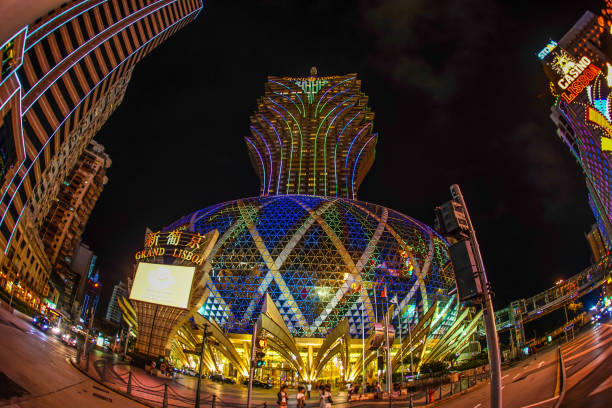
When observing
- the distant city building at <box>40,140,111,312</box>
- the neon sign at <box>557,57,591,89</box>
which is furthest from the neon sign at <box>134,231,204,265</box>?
the distant city building at <box>40,140,111,312</box>

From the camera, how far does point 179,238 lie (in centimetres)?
4322

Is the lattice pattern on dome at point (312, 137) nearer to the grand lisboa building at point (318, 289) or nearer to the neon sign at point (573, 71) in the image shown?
the grand lisboa building at point (318, 289)

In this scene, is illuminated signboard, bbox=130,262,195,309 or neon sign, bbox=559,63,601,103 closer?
illuminated signboard, bbox=130,262,195,309

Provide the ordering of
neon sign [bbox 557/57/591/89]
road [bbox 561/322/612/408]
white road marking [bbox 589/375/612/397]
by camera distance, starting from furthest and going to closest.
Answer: neon sign [bbox 557/57/591/89], white road marking [bbox 589/375/612/397], road [bbox 561/322/612/408]

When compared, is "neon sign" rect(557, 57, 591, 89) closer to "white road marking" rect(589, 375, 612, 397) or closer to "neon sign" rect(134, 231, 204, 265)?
"neon sign" rect(134, 231, 204, 265)

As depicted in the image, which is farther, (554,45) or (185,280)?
(554,45)

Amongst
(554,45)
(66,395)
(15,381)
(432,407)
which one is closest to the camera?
(15,381)

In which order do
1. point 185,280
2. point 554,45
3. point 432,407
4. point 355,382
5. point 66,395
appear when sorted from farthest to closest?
1. point 554,45
2. point 355,382
3. point 185,280
4. point 432,407
5. point 66,395

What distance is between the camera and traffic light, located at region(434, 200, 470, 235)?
32.2 feet

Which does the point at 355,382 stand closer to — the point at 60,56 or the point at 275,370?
the point at 275,370

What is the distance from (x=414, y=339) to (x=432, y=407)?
33.5 meters

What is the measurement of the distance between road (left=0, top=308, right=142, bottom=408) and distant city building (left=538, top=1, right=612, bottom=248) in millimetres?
77218

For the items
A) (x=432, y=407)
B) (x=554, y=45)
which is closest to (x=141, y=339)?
(x=432, y=407)

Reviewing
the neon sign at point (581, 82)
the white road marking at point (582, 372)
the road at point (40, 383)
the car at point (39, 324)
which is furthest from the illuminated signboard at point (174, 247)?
the neon sign at point (581, 82)
